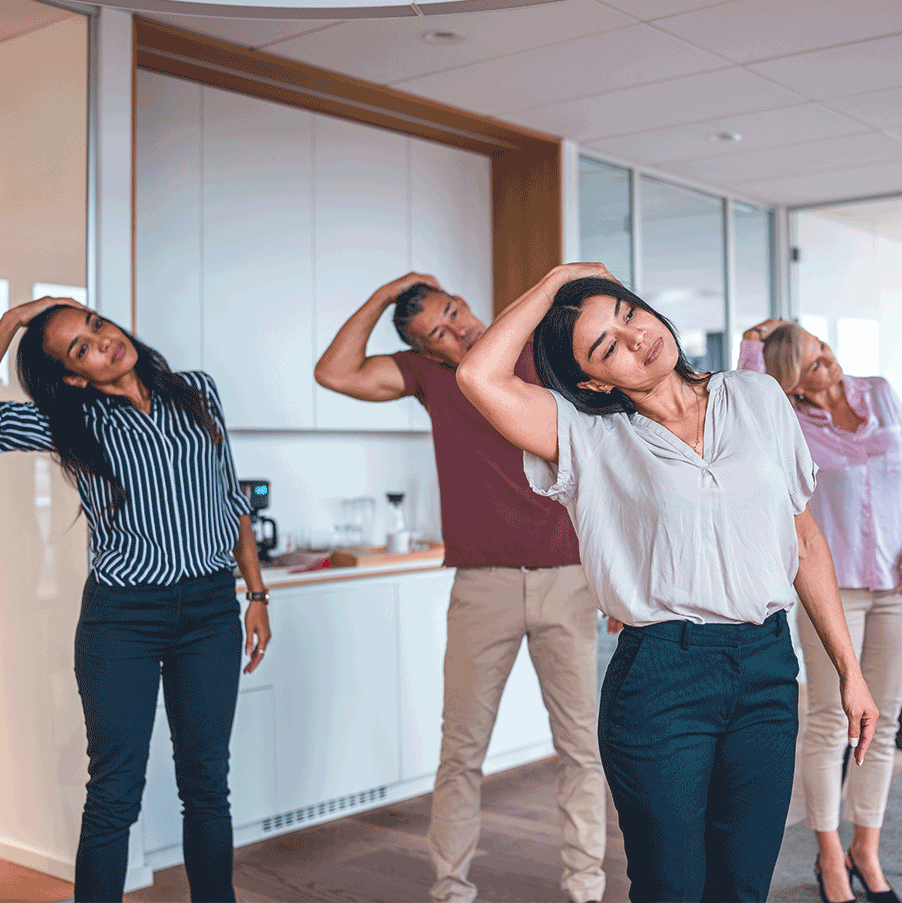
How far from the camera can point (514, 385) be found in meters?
1.74

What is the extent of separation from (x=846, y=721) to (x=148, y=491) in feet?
6.17

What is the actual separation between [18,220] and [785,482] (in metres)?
2.13

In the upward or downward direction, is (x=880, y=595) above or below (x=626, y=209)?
below

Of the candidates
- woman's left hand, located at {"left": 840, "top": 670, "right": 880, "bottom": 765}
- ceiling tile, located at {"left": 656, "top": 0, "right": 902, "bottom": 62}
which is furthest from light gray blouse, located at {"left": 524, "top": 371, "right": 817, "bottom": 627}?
ceiling tile, located at {"left": 656, "top": 0, "right": 902, "bottom": 62}

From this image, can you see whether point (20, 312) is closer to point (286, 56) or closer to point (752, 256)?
point (286, 56)

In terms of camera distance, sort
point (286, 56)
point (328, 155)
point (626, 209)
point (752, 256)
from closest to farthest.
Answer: point (286, 56), point (328, 155), point (626, 209), point (752, 256)

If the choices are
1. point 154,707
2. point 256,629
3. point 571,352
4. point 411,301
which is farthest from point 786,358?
point 154,707

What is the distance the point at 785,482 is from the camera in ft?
5.50

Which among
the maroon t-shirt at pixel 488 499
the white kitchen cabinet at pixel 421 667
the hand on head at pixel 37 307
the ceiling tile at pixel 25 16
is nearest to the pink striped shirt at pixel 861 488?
the maroon t-shirt at pixel 488 499

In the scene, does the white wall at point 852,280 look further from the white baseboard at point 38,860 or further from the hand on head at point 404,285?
the white baseboard at point 38,860

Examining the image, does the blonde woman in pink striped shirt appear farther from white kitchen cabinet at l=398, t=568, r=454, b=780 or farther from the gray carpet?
white kitchen cabinet at l=398, t=568, r=454, b=780

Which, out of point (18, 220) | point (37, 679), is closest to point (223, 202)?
point (18, 220)

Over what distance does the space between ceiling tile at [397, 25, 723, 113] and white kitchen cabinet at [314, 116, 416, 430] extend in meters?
0.47

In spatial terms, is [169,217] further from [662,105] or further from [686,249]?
[686,249]
